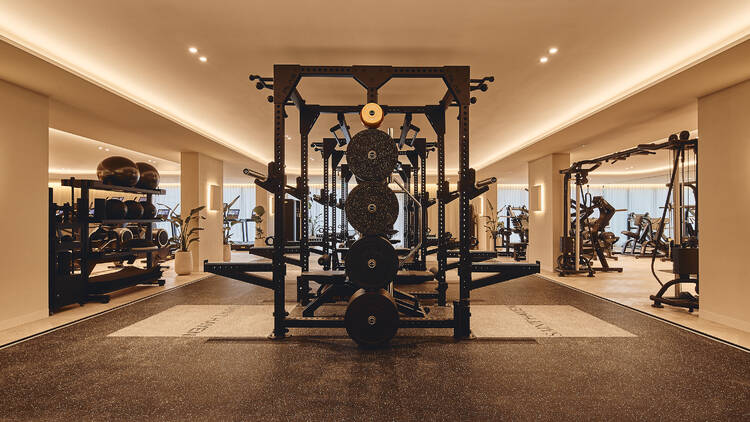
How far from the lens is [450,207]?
13.1m

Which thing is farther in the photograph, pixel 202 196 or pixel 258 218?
pixel 258 218

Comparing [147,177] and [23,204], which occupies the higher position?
[147,177]

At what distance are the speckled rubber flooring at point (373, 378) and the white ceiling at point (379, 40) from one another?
105 inches

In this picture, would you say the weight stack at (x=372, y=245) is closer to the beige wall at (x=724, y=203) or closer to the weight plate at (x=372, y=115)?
the weight plate at (x=372, y=115)

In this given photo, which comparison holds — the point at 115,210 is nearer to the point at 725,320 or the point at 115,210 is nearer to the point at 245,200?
the point at 725,320

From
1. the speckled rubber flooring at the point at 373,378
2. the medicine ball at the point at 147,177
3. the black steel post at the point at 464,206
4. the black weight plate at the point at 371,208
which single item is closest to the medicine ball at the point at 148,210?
the medicine ball at the point at 147,177

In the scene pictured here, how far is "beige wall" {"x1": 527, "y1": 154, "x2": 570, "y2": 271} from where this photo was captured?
7.11 meters

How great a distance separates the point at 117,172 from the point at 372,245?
167 inches

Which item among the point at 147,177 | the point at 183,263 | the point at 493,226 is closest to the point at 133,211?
the point at 147,177

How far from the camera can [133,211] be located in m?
5.08

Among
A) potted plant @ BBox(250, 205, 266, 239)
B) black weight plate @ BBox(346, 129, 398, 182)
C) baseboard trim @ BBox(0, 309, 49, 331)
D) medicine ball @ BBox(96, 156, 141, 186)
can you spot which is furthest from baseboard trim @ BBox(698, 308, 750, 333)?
potted plant @ BBox(250, 205, 266, 239)

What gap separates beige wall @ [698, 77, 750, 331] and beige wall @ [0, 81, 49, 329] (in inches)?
295

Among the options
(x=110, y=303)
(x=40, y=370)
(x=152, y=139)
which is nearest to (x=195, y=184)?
(x=152, y=139)

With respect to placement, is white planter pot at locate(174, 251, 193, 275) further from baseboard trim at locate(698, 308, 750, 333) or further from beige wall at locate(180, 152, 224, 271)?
baseboard trim at locate(698, 308, 750, 333)
